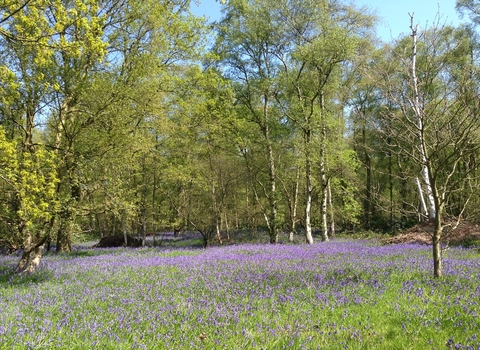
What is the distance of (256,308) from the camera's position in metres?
6.15

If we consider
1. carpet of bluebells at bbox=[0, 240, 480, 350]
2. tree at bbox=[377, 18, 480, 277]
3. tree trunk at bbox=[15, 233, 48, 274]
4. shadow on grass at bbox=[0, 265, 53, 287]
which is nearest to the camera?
carpet of bluebells at bbox=[0, 240, 480, 350]

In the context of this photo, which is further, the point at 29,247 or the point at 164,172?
the point at 164,172

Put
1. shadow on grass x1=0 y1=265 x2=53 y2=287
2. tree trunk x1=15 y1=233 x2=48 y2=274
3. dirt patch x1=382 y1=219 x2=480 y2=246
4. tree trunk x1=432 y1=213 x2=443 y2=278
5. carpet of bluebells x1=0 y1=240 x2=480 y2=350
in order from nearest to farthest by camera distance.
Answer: carpet of bluebells x1=0 y1=240 x2=480 y2=350 → tree trunk x1=432 y1=213 x2=443 y2=278 → shadow on grass x1=0 y1=265 x2=53 y2=287 → tree trunk x1=15 y1=233 x2=48 y2=274 → dirt patch x1=382 y1=219 x2=480 y2=246

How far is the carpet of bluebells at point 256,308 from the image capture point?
4617mm

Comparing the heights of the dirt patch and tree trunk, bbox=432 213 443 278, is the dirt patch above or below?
below

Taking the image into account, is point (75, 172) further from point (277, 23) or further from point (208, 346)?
point (277, 23)

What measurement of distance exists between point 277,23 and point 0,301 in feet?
66.2

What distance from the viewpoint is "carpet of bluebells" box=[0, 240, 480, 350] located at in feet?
15.1

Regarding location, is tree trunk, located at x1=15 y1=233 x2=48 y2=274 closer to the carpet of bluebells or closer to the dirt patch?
the carpet of bluebells

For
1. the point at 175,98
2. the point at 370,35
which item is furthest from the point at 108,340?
the point at 370,35

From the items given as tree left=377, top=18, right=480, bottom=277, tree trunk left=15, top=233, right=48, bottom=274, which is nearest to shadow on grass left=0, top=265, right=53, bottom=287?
tree trunk left=15, top=233, right=48, bottom=274

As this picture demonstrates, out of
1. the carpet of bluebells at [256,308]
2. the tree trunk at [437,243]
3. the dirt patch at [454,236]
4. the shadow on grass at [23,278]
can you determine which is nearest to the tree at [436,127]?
the tree trunk at [437,243]

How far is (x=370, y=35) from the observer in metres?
24.4

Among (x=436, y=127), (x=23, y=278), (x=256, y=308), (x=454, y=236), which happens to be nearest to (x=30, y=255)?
(x=23, y=278)
